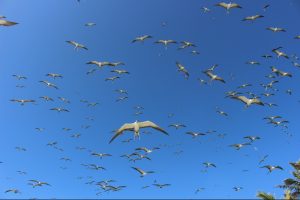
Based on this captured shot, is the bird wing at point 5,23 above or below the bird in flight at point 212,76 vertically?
below

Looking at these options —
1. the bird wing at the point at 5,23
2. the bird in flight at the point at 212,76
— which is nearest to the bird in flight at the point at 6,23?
the bird wing at the point at 5,23

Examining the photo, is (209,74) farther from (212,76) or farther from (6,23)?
(6,23)

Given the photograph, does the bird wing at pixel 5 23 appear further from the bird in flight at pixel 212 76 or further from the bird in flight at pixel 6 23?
the bird in flight at pixel 212 76

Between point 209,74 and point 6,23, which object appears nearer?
point 6,23

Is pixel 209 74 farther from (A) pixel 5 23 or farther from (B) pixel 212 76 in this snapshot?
(A) pixel 5 23

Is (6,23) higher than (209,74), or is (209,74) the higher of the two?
(209,74)

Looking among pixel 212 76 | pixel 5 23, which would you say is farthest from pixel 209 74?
pixel 5 23

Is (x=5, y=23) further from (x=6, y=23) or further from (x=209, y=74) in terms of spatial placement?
(x=209, y=74)

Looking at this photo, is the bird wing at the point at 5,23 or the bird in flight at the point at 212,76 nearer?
the bird wing at the point at 5,23

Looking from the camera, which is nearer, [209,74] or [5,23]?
[5,23]

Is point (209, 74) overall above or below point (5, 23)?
above

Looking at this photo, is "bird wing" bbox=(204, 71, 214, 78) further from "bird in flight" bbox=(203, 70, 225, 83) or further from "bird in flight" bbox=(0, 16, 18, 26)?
"bird in flight" bbox=(0, 16, 18, 26)

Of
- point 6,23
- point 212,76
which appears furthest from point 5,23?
point 212,76

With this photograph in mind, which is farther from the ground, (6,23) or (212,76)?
(212,76)
